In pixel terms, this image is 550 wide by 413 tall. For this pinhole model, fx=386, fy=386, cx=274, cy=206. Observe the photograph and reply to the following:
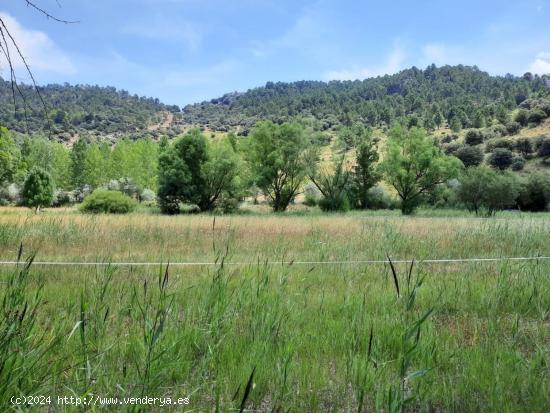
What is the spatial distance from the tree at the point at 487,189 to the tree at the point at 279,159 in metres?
17.1

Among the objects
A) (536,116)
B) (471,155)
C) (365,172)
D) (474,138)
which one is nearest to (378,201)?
(365,172)

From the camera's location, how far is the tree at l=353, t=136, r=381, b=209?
4875 centimetres

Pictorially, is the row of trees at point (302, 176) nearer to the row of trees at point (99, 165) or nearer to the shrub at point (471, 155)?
the row of trees at point (99, 165)

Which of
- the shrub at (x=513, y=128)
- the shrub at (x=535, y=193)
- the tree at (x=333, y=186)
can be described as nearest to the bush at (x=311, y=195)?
the tree at (x=333, y=186)

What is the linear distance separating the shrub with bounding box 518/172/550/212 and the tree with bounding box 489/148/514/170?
2079 centimetres

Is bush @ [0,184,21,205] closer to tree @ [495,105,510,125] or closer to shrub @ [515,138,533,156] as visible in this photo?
shrub @ [515,138,533,156]

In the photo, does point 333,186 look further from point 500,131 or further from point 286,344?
point 500,131

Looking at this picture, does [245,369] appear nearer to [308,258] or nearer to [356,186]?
[308,258]

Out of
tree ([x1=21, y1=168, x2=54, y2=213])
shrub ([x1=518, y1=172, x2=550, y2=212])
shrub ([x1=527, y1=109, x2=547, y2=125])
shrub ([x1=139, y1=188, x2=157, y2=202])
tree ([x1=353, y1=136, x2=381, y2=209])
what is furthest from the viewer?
shrub ([x1=527, y1=109, x2=547, y2=125])

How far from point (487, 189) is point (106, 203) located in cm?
3714

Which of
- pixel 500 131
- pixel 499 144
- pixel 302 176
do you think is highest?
pixel 500 131

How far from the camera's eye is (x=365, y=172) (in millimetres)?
49969

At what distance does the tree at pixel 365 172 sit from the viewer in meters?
48.8

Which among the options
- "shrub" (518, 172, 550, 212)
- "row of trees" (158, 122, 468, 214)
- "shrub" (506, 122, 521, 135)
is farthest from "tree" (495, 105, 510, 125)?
"row of trees" (158, 122, 468, 214)
